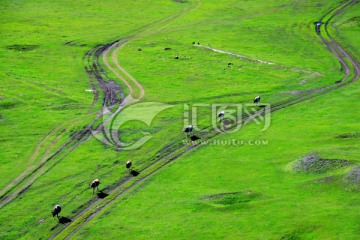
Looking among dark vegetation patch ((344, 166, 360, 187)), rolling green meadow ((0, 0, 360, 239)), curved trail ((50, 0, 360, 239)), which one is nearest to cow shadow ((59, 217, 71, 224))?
rolling green meadow ((0, 0, 360, 239))

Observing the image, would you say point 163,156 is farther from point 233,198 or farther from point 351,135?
point 351,135

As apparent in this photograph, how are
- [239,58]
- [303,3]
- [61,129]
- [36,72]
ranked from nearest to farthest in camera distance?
[61,129]
[36,72]
[239,58]
[303,3]

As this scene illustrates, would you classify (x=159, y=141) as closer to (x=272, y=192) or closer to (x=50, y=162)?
(x=50, y=162)

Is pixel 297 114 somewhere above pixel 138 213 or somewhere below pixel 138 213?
above

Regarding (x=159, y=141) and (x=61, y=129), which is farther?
(x=61, y=129)

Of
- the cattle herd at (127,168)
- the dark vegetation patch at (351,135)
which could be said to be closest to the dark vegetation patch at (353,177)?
the dark vegetation patch at (351,135)

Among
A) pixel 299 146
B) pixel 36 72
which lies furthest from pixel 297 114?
pixel 36 72

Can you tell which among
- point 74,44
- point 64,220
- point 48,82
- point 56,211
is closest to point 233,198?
point 64,220

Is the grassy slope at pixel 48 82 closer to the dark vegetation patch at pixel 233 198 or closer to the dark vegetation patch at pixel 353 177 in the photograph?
the dark vegetation patch at pixel 233 198
